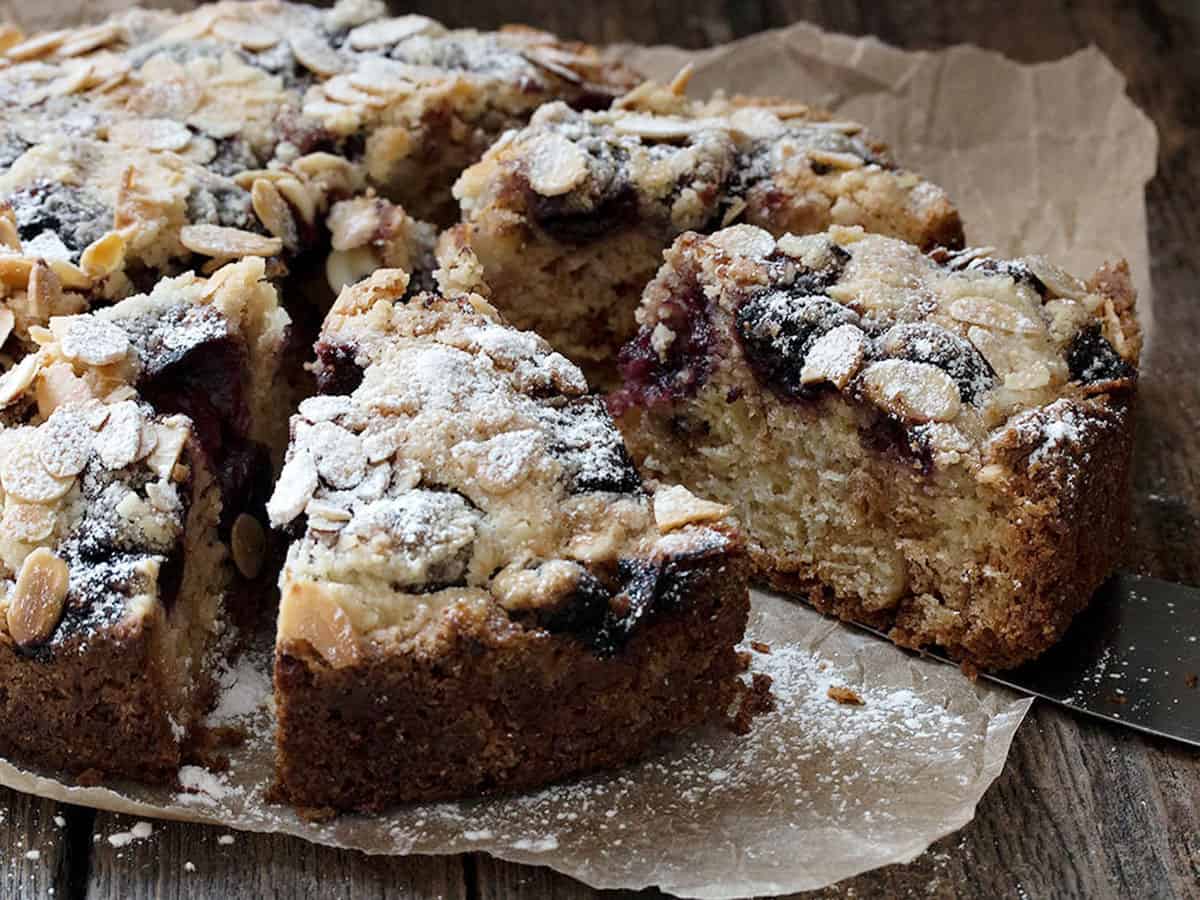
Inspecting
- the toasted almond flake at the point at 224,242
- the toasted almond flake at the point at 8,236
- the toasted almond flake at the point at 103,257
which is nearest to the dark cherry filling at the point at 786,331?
the toasted almond flake at the point at 224,242

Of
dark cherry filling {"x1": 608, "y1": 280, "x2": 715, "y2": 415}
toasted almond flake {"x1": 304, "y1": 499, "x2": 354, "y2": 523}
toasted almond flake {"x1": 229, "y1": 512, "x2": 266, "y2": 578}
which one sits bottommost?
toasted almond flake {"x1": 229, "y1": 512, "x2": 266, "y2": 578}

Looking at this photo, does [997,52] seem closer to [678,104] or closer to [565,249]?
[678,104]

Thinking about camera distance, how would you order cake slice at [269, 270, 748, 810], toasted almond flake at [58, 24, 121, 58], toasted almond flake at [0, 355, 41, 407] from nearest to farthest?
cake slice at [269, 270, 748, 810] → toasted almond flake at [0, 355, 41, 407] → toasted almond flake at [58, 24, 121, 58]

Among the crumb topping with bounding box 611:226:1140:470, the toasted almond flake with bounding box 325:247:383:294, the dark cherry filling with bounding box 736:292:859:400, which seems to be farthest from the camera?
the toasted almond flake with bounding box 325:247:383:294

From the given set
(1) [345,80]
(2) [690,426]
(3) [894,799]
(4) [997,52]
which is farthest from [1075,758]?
(4) [997,52]

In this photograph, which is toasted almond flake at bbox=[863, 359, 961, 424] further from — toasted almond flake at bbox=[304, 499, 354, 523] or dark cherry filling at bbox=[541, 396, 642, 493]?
toasted almond flake at bbox=[304, 499, 354, 523]

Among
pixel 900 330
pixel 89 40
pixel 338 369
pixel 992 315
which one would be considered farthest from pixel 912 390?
pixel 89 40

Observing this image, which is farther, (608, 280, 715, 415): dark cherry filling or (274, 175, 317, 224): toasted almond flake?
(274, 175, 317, 224): toasted almond flake

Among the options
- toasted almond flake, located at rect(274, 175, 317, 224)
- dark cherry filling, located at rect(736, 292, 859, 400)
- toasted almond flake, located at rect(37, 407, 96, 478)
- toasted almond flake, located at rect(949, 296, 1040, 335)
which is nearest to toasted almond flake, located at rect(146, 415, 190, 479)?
toasted almond flake, located at rect(37, 407, 96, 478)
